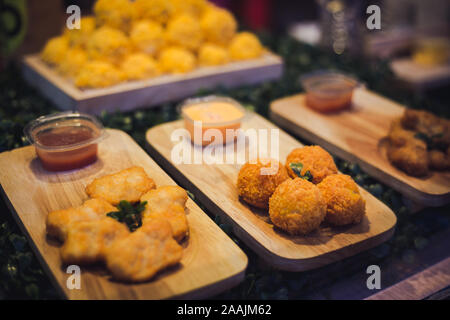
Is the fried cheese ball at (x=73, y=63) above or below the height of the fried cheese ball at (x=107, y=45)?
below

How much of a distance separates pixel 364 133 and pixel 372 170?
0.50 m

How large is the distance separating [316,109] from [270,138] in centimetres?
67

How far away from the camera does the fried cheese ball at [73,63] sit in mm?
3793

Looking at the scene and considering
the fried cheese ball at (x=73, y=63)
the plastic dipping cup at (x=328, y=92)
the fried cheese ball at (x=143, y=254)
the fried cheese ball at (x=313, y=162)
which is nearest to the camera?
the fried cheese ball at (x=143, y=254)

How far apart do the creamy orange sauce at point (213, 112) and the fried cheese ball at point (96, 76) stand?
0.78 m

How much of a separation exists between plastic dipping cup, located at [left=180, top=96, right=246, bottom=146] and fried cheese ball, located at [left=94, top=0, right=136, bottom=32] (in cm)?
115

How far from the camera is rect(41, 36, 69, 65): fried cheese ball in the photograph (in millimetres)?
3959

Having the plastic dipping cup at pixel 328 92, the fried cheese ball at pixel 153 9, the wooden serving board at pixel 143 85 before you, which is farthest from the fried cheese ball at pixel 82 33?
the plastic dipping cup at pixel 328 92

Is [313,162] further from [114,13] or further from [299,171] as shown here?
[114,13]

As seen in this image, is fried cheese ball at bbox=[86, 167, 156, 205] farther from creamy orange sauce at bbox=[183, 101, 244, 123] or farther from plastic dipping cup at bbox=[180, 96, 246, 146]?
creamy orange sauce at bbox=[183, 101, 244, 123]

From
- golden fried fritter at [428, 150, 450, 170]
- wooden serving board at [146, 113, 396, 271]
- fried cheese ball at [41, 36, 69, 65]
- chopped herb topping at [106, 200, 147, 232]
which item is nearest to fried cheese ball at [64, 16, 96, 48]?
fried cheese ball at [41, 36, 69, 65]

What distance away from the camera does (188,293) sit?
197cm

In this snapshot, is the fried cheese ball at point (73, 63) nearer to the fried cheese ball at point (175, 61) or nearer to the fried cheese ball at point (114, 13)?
the fried cheese ball at point (114, 13)

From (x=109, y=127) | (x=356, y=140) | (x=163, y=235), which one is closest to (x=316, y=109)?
(x=356, y=140)
